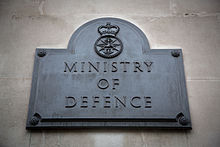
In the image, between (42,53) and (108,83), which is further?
(42,53)

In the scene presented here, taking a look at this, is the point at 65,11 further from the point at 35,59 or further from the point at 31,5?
the point at 35,59

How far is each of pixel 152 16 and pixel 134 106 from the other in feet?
4.82

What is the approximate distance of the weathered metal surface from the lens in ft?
9.73

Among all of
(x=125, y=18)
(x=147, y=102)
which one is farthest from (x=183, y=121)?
(x=125, y=18)

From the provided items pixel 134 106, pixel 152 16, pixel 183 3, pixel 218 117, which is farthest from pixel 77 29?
pixel 218 117

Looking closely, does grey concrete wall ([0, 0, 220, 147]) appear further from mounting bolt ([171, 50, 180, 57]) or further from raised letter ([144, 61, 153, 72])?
raised letter ([144, 61, 153, 72])

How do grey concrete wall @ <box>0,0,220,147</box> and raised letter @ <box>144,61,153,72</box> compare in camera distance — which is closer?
A: grey concrete wall @ <box>0,0,220,147</box>

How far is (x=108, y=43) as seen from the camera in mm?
3430

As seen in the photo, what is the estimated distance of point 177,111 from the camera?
3.00m

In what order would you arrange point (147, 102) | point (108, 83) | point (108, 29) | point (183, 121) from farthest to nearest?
point (108, 29) → point (108, 83) → point (147, 102) → point (183, 121)

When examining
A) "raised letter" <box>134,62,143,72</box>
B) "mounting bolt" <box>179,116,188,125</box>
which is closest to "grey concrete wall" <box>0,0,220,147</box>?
"mounting bolt" <box>179,116,188,125</box>

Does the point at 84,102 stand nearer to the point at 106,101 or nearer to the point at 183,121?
the point at 106,101

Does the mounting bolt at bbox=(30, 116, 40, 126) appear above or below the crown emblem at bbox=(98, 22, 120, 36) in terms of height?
below

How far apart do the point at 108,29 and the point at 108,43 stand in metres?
0.25
